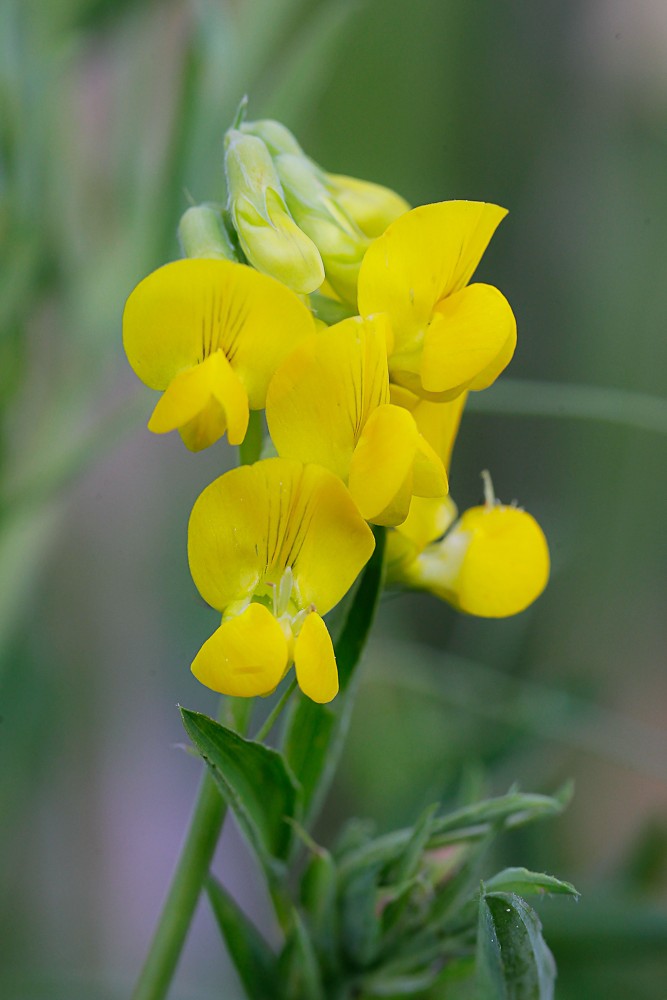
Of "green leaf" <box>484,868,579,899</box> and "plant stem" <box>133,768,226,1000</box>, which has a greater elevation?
"green leaf" <box>484,868,579,899</box>

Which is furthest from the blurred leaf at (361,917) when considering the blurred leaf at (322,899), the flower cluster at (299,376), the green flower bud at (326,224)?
the green flower bud at (326,224)

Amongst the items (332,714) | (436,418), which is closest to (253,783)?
(332,714)

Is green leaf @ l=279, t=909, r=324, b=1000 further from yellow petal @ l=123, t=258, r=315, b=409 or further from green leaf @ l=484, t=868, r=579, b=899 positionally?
A: yellow petal @ l=123, t=258, r=315, b=409

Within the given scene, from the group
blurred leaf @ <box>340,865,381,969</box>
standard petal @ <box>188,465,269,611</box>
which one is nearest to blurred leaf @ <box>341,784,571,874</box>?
blurred leaf @ <box>340,865,381,969</box>

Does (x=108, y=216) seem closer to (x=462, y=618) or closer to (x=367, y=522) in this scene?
(x=462, y=618)

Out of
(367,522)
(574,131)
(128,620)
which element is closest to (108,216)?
(128,620)
